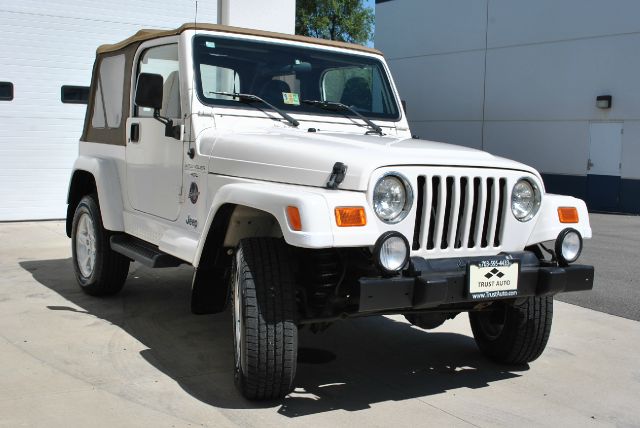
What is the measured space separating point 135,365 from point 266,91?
1.97 m

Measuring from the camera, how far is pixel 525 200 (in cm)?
429

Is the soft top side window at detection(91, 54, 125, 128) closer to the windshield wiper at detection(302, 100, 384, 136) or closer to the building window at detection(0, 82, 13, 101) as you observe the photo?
the windshield wiper at detection(302, 100, 384, 136)

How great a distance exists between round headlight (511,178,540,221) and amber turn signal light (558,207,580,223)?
0.16 metres

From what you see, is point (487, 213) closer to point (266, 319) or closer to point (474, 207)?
point (474, 207)

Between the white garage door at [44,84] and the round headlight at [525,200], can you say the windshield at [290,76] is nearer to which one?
the round headlight at [525,200]

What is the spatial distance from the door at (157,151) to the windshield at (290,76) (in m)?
0.27

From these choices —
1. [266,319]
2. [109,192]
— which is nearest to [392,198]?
[266,319]

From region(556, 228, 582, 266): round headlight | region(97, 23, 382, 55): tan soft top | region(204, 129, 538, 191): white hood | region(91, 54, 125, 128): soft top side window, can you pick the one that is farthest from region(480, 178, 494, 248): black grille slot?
region(91, 54, 125, 128): soft top side window

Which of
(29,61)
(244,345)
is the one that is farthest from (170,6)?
(244,345)

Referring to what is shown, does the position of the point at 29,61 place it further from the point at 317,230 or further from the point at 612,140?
the point at 612,140

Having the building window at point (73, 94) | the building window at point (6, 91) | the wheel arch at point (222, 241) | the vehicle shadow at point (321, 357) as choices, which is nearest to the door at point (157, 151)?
the wheel arch at point (222, 241)

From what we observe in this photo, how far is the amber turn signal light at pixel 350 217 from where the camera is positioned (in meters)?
3.58

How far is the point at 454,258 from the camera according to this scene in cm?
396

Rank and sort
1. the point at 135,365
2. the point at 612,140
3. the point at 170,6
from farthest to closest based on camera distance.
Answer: the point at 612,140 → the point at 170,6 → the point at 135,365
